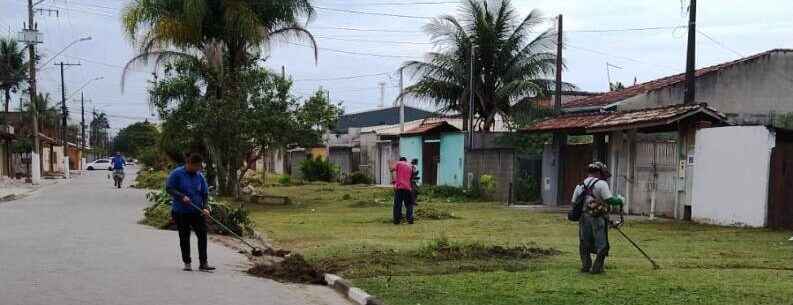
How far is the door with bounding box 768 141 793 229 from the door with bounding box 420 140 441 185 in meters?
18.7

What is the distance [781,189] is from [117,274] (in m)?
11.8

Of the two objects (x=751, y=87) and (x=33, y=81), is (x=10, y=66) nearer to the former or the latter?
(x=33, y=81)

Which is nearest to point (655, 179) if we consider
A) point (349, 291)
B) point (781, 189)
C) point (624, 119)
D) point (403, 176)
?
point (624, 119)

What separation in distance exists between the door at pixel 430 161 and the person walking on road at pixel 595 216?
23.2 meters

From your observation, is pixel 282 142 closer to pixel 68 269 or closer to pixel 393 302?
pixel 68 269

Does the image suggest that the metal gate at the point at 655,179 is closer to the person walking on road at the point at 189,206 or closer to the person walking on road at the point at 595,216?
the person walking on road at the point at 595,216

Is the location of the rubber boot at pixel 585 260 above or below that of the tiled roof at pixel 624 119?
below

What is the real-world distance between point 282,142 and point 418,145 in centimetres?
1140

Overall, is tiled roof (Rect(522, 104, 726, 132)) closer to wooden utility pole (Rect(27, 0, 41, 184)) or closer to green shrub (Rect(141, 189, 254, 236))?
green shrub (Rect(141, 189, 254, 236))

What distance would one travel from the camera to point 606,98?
25453 mm

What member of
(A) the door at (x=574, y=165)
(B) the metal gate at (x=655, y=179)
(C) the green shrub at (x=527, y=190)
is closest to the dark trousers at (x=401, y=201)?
(B) the metal gate at (x=655, y=179)

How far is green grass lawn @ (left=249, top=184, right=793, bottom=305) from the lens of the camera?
8.08 metres

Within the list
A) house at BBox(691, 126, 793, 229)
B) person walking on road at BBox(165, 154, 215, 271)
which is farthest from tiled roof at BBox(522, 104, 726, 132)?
person walking on road at BBox(165, 154, 215, 271)

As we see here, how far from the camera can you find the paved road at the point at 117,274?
8031mm
